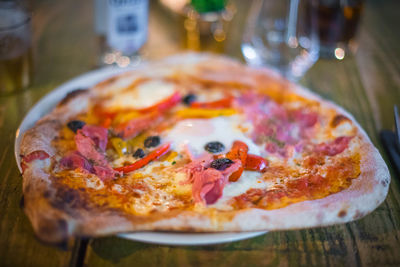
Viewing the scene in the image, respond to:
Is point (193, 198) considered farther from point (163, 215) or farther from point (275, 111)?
point (275, 111)

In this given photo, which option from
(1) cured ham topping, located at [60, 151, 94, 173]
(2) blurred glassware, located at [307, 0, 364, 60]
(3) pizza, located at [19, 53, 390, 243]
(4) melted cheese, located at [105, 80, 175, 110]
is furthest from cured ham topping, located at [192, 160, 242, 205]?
(2) blurred glassware, located at [307, 0, 364, 60]

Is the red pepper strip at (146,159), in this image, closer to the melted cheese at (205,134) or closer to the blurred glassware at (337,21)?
the melted cheese at (205,134)

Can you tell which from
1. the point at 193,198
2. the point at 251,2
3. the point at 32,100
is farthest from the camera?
the point at 251,2

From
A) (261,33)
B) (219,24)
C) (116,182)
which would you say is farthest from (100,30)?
(116,182)

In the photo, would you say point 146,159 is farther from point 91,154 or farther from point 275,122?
point 275,122

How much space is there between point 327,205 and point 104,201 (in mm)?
819

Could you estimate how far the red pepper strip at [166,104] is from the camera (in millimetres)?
2229

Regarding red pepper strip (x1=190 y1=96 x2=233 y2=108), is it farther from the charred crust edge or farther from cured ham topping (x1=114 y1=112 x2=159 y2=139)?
the charred crust edge

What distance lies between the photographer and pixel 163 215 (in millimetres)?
1481

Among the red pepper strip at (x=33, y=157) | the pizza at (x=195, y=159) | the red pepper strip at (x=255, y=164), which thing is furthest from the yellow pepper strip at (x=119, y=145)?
the red pepper strip at (x=255, y=164)

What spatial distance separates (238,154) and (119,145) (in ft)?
1.79

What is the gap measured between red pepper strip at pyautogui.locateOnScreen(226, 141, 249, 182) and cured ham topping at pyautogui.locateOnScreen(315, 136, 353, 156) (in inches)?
14.0

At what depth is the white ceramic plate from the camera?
4.65 feet

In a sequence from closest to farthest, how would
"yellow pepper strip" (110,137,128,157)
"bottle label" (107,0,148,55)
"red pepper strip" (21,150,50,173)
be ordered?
"red pepper strip" (21,150,50,173), "yellow pepper strip" (110,137,128,157), "bottle label" (107,0,148,55)
